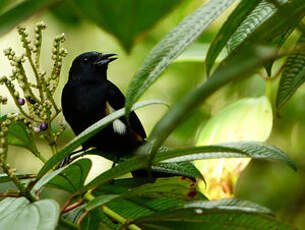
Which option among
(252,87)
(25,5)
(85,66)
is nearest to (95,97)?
(85,66)

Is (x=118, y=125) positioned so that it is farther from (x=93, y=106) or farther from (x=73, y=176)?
(x=73, y=176)

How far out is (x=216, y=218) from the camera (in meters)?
1.18

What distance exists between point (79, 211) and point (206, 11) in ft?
2.22

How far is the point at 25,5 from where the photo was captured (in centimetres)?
66

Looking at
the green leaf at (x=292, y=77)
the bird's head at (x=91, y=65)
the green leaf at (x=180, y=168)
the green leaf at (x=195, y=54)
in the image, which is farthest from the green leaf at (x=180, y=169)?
the bird's head at (x=91, y=65)

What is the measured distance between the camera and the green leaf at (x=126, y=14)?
0.81 m

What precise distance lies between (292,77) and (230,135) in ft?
2.30

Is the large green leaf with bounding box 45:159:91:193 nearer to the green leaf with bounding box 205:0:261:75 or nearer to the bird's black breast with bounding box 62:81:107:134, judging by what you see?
the green leaf with bounding box 205:0:261:75

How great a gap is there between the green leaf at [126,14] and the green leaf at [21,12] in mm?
142

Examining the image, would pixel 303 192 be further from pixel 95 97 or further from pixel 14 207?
pixel 14 207

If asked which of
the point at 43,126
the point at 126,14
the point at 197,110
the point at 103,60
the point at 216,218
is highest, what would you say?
the point at 126,14

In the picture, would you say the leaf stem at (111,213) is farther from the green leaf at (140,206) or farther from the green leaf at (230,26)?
the green leaf at (230,26)

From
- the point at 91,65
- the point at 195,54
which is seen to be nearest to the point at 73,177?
the point at 195,54

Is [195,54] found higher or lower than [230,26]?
lower
